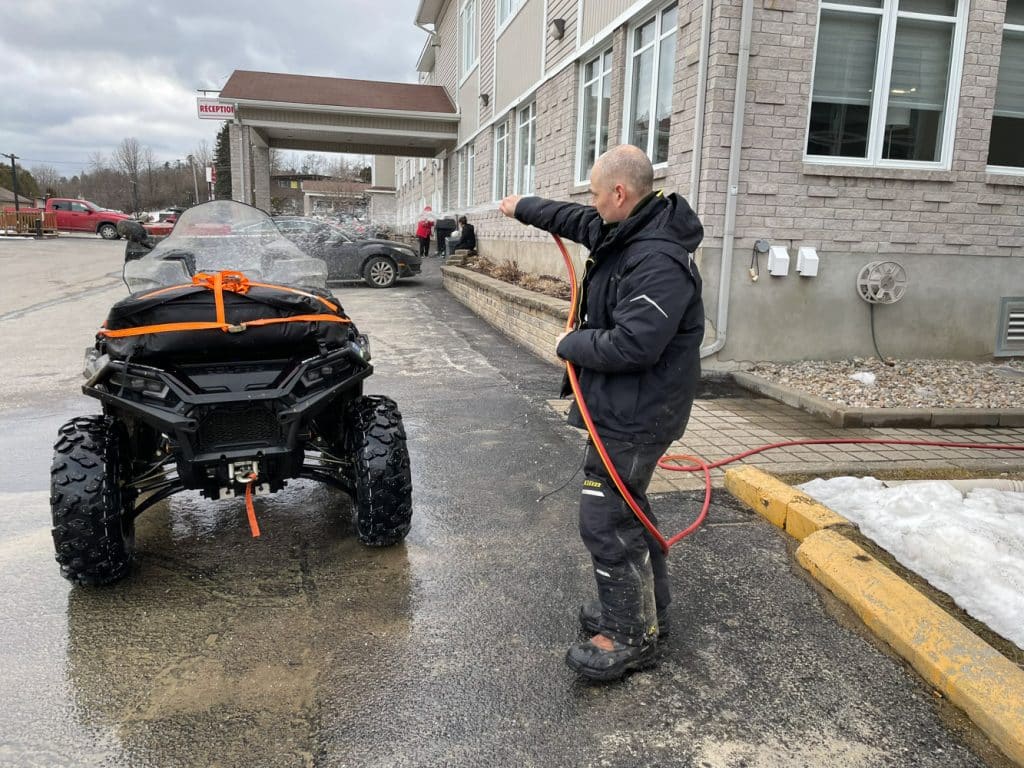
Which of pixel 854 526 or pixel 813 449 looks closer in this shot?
pixel 854 526

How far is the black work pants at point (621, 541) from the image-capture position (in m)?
2.88

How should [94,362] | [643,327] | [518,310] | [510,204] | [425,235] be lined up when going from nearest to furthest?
[643,327]
[510,204]
[94,362]
[518,310]
[425,235]

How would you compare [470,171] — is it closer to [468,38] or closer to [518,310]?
[468,38]

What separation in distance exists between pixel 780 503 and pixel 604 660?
1.92m

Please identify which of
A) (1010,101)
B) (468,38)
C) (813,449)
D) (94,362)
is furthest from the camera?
(468,38)

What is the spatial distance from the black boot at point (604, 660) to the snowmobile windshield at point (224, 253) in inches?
103

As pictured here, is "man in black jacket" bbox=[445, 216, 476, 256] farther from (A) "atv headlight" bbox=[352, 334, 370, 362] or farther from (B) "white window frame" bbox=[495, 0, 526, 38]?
(A) "atv headlight" bbox=[352, 334, 370, 362]

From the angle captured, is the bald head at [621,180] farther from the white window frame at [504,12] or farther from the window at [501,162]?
the window at [501,162]

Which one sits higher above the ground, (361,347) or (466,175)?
(466,175)

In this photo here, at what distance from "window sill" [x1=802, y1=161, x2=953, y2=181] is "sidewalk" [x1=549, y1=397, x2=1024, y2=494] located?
2.74 meters

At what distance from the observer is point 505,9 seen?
17.7 m

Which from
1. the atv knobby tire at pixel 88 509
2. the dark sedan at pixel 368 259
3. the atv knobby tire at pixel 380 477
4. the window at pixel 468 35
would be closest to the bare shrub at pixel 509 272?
the dark sedan at pixel 368 259

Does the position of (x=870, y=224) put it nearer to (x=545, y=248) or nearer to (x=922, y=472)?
(x=922, y=472)

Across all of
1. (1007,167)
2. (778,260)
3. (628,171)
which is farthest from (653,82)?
(628,171)
